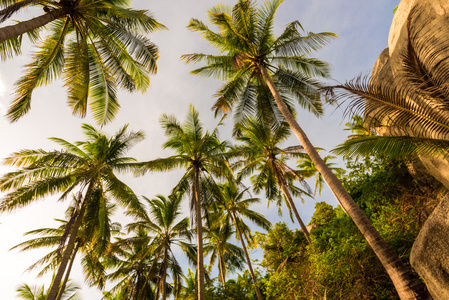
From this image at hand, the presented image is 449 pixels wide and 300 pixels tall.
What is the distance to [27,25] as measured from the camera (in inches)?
221

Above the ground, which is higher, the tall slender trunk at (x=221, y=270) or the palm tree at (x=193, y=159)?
the palm tree at (x=193, y=159)

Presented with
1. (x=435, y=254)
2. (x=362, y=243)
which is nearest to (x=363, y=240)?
(x=362, y=243)

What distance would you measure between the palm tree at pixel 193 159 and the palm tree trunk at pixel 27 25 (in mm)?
6982

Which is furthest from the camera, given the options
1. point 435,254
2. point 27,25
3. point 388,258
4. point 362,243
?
point 362,243

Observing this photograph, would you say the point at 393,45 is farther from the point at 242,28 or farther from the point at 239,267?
the point at 239,267

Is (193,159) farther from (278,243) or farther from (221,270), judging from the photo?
(221,270)

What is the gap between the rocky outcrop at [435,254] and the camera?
160 inches

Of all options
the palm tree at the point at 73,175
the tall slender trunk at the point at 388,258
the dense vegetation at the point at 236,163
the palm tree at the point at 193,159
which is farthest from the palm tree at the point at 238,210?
the tall slender trunk at the point at 388,258

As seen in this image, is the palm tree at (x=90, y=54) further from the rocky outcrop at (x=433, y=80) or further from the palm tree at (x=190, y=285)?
the palm tree at (x=190, y=285)

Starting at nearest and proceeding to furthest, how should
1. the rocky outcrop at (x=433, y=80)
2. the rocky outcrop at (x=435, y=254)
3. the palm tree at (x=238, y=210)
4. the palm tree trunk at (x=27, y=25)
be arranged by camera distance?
1. the rocky outcrop at (x=435, y=254)
2. the rocky outcrop at (x=433, y=80)
3. the palm tree trunk at (x=27, y=25)
4. the palm tree at (x=238, y=210)

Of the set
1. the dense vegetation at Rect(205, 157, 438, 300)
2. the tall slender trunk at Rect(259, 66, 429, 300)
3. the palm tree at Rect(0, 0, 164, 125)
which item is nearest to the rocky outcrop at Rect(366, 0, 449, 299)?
the tall slender trunk at Rect(259, 66, 429, 300)

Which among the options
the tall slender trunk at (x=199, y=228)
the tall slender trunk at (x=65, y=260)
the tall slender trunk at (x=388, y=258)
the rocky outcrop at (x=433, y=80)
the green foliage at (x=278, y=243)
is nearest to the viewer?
the rocky outcrop at (x=433, y=80)

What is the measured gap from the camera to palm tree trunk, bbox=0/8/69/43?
502cm

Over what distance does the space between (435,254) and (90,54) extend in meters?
11.1
